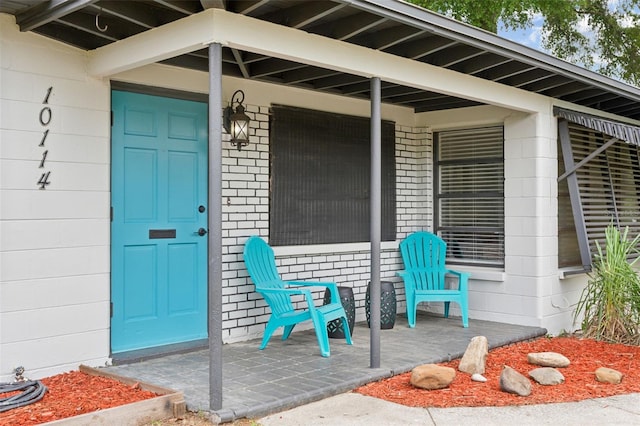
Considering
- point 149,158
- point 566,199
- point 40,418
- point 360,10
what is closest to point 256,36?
point 360,10

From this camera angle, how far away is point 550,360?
491 cm

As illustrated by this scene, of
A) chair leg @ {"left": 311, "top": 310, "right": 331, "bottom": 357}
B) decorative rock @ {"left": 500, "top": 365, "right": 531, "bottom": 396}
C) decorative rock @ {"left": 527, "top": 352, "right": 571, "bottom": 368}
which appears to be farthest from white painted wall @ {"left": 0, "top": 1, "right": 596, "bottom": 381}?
decorative rock @ {"left": 500, "top": 365, "right": 531, "bottom": 396}

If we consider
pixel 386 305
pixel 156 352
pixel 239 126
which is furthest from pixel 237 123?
pixel 386 305

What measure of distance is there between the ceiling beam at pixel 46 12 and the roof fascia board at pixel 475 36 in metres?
1.53

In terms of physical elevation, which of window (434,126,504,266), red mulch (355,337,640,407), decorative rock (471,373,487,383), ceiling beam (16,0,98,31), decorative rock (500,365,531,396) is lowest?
red mulch (355,337,640,407)

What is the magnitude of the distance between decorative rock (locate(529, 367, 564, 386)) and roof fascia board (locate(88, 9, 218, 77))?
3140mm

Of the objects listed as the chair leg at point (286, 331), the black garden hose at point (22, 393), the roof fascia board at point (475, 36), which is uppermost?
the roof fascia board at point (475, 36)

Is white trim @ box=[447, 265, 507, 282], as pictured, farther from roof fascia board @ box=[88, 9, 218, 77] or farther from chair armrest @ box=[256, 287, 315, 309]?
roof fascia board @ box=[88, 9, 218, 77]

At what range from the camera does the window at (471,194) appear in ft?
22.0

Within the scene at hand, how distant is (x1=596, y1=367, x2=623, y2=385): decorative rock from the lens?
4477mm

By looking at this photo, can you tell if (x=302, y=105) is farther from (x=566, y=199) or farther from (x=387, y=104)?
(x=566, y=199)

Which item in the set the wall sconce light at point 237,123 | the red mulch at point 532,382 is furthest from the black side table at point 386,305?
the wall sconce light at point 237,123

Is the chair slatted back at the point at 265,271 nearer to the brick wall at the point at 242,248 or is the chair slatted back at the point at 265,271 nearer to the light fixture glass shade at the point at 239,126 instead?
the brick wall at the point at 242,248

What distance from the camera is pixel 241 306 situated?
17.9 ft
